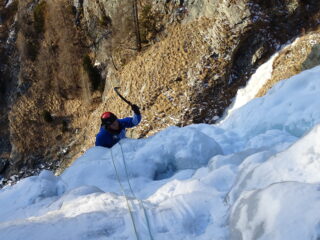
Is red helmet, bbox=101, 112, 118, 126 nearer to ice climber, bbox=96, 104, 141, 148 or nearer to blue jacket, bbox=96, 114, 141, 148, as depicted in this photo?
ice climber, bbox=96, 104, 141, 148

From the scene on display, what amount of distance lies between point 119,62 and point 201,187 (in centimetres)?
1541

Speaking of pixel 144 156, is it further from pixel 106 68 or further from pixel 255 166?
pixel 106 68

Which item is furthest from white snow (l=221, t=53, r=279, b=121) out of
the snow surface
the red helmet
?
the red helmet

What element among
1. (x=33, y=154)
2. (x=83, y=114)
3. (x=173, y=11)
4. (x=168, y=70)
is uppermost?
(x=173, y=11)

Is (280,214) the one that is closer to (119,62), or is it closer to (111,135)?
(111,135)

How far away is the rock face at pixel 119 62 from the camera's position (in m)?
13.6

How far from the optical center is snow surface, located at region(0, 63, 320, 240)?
228 centimetres

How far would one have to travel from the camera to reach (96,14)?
1964 centimetres

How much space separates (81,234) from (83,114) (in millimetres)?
18137

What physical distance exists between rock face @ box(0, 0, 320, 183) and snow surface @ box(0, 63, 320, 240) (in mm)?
6349

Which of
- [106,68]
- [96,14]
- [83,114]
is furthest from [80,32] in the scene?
[83,114]

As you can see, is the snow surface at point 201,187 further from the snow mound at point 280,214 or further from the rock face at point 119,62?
the rock face at point 119,62

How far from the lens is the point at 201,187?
3.41m

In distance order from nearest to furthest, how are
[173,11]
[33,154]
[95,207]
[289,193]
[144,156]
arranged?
1. [289,193]
2. [95,207]
3. [144,156]
4. [173,11]
5. [33,154]
